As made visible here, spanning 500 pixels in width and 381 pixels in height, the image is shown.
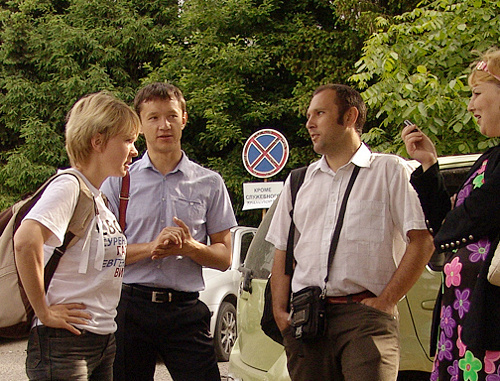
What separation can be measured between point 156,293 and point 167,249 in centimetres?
28

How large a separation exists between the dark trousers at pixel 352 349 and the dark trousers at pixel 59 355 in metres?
1.09

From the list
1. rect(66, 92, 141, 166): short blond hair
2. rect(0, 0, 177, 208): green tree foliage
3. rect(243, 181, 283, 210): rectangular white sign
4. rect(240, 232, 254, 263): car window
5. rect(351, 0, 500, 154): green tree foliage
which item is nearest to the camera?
rect(66, 92, 141, 166): short blond hair

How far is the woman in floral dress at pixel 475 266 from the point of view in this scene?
245cm

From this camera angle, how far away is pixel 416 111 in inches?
275

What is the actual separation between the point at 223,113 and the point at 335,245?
1328 centimetres

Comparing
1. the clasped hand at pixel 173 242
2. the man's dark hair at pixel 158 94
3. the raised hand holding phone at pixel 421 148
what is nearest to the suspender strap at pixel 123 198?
the clasped hand at pixel 173 242

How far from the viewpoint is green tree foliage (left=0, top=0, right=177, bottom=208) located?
60.1 feet

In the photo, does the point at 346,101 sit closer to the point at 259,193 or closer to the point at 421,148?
the point at 421,148

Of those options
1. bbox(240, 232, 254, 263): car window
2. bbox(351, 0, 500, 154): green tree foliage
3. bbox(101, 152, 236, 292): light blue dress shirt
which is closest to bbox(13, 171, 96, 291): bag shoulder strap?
bbox(101, 152, 236, 292): light blue dress shirt

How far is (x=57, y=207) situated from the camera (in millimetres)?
2590

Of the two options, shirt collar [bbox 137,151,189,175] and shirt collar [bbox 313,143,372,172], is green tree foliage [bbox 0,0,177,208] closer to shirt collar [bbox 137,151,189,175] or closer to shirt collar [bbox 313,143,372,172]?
shirt collar [bbox 137,151,189,175]

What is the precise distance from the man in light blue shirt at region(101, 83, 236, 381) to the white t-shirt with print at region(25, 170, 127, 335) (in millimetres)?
480

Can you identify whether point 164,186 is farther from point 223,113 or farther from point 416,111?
point 223,113

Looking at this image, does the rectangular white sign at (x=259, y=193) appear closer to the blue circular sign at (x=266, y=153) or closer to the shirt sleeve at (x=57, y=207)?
the blue circular sign at (x=266, y=153)
